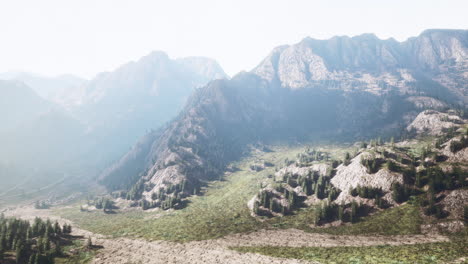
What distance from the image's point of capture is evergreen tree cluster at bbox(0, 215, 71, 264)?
80.8 meters

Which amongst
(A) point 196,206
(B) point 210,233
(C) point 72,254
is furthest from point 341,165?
(C) point 72,254

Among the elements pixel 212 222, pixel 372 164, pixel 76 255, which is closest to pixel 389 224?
pixel 372 164

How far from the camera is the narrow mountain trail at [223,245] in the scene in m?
80.4

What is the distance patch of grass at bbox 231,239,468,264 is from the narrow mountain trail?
14.0 feet

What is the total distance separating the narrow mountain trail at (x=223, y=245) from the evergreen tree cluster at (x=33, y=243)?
16.6 meters

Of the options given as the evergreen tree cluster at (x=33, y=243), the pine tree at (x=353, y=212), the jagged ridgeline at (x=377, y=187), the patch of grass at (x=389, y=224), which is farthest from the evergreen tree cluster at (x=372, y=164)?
the evergreen tree cluster at (x=33, y=243)

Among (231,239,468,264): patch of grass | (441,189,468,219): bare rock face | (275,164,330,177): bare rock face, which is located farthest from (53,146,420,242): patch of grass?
(275,164,330,177): bare rock face

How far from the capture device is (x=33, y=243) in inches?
3789

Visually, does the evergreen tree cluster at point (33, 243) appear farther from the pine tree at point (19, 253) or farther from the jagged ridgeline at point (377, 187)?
the jagged ridgeline at point (377, 187)

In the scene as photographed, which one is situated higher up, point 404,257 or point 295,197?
point 404,257

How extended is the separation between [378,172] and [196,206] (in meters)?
121

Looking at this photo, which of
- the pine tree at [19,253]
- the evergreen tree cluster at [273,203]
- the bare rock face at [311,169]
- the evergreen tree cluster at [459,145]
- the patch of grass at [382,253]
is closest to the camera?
the patch of grass at [382,253]

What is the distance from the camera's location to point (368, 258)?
69625 millimetres

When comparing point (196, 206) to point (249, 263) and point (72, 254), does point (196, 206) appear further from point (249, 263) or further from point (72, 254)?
point (249, 263)
